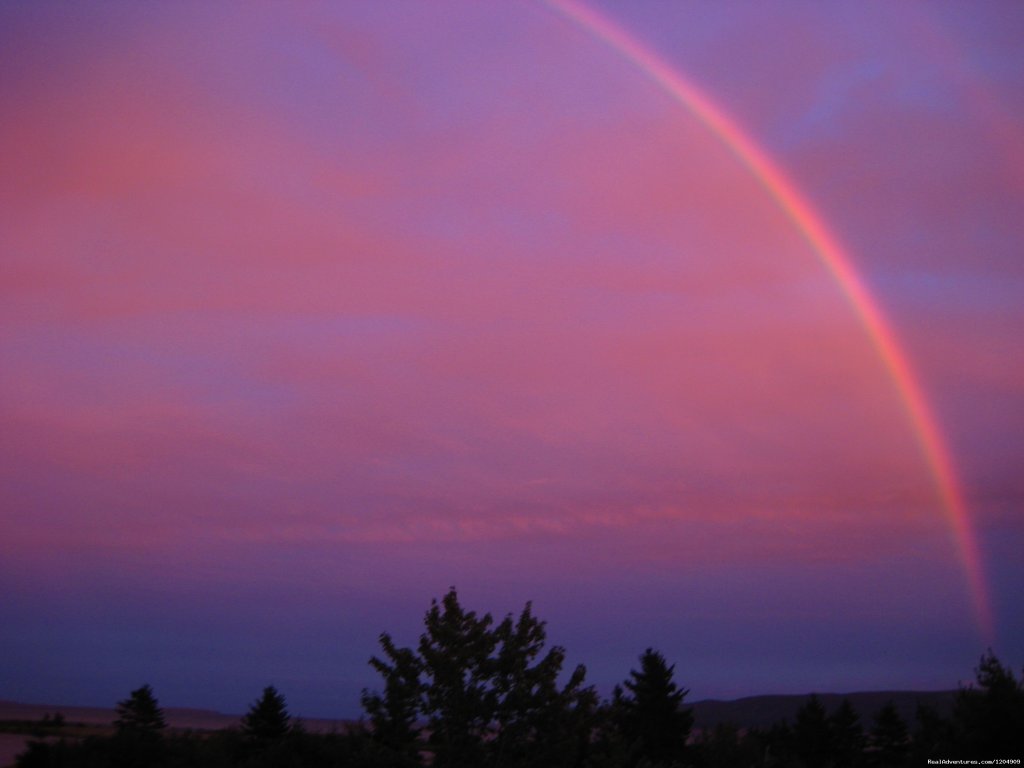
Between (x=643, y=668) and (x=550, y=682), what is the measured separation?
2823 cm

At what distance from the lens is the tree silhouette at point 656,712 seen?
46344 millimetres

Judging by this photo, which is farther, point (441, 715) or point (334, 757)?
point (334, 757)

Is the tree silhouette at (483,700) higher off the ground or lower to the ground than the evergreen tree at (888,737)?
higher

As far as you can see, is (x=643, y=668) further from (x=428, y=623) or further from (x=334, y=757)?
(x=428, y=623)

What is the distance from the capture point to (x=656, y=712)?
4778 cm

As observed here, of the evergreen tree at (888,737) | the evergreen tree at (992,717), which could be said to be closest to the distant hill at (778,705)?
the evergreen tree at (888,737)

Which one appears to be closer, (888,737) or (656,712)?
(656,712)

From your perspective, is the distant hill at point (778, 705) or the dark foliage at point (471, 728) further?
the distant hill at point (778, 705)

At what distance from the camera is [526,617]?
77.7 feet

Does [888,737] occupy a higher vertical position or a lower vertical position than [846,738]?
lower

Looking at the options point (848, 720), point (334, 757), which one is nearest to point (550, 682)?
point (334, 757)

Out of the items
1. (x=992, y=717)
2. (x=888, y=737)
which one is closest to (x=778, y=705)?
(x=888, y=737)

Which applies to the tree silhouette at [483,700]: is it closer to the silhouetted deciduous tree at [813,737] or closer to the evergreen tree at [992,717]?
the evergreen tree at [992,717]

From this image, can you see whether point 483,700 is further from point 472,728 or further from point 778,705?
point 778,705
